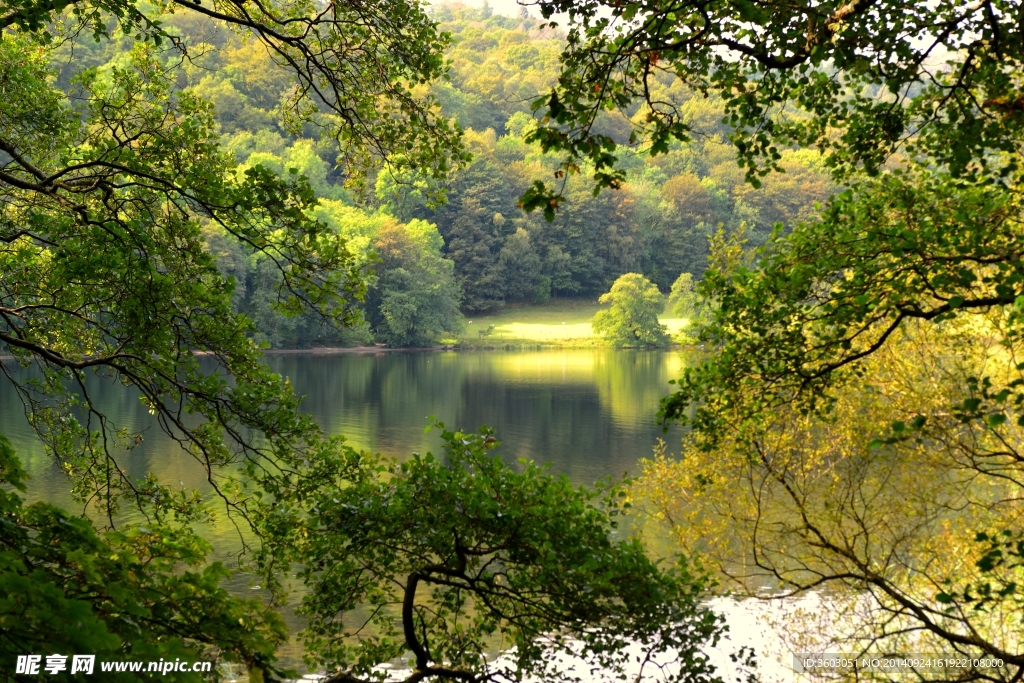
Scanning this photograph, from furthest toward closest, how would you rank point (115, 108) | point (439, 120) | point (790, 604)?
point (790, 604) < point (115, 108) < point (439, 120)

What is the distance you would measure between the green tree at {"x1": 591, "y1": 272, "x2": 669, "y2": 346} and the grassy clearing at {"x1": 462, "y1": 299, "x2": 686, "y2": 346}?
2.01m

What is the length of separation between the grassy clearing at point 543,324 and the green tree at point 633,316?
6.60 ft

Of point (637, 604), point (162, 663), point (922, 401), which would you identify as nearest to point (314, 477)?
point (637, 604)

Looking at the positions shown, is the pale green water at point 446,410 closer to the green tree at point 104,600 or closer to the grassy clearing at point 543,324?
the green tree at point 104,600

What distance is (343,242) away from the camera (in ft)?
22.3

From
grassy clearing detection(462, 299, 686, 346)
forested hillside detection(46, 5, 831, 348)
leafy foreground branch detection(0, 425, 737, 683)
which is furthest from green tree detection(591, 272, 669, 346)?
leafy foreground branch detection(0, 425, 737, 683)

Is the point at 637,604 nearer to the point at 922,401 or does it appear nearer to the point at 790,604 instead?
the point at 922,401

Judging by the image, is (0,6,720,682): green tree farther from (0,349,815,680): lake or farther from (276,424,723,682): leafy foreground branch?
(0,349,815,680): lake

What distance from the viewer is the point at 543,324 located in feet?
254

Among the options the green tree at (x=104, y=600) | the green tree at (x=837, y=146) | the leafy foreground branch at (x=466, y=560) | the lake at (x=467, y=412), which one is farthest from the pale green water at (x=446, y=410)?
the green tree at (x=837, y=146)

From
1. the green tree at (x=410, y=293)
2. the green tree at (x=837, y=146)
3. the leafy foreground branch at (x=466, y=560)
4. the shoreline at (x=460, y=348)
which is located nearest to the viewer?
the green tree at (x=837, y=146)

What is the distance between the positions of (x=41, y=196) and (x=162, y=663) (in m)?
6.12

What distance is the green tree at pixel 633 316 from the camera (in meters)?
67.6

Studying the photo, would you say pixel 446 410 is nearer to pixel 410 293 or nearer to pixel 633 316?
pixel 410 293
